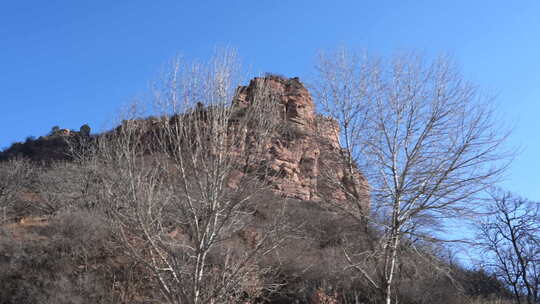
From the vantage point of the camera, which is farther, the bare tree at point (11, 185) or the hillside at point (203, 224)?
the bare tree at point (11, 185)

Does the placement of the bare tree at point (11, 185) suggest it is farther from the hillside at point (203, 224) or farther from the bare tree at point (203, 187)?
the bare tree at point (203, 187)

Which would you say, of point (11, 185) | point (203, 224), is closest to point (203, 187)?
point (203, 224)

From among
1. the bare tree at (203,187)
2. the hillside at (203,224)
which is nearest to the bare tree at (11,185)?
the hillside at (203,224)

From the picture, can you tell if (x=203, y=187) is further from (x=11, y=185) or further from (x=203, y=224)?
(x=11, y=185)

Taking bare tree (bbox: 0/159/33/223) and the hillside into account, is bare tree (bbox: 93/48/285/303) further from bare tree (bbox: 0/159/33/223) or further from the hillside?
bare tree (bbox: 0/159/33/223)

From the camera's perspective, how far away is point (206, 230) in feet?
21.1

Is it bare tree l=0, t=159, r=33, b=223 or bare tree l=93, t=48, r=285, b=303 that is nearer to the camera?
bare tree l=93, t=48, r=285, b=303

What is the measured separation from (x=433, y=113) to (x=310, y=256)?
35.4ft

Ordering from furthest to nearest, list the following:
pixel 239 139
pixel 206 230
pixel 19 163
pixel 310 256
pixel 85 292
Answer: pixel 19 163
pixel 310 256
pixel 85 292
pixel 239 139
pixel 206 230

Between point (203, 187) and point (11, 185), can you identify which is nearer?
point (203, 187)

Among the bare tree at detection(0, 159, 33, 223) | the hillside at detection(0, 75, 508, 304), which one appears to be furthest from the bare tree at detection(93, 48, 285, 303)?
the bare tree at detection(0, 159, 33, 223)

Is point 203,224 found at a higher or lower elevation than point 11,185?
lower

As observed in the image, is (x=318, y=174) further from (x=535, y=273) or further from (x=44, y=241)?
(x=535, y=273)

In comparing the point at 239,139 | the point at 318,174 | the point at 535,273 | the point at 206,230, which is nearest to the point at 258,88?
the point at 239,139
